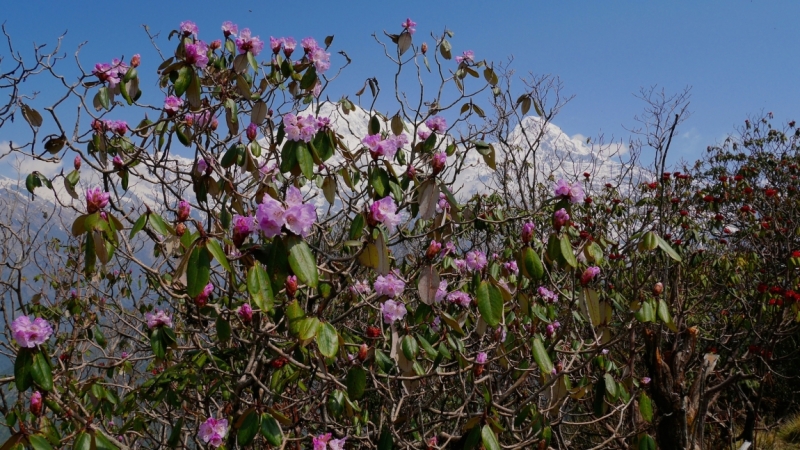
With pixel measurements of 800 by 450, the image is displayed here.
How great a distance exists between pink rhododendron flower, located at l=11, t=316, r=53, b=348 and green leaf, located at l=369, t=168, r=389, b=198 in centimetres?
86

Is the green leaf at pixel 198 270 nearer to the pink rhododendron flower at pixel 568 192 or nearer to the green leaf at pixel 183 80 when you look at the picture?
the green leaf at pixel 183 80

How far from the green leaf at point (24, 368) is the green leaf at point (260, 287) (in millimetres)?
553

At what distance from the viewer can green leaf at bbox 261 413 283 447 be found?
1321mm

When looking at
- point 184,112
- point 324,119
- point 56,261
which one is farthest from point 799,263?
point 56,261

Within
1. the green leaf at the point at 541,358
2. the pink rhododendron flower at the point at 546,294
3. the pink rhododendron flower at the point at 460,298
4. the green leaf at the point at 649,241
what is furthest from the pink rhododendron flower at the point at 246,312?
the pink rhododendron flower at the point at 546,294

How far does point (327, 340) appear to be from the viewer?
1178mm

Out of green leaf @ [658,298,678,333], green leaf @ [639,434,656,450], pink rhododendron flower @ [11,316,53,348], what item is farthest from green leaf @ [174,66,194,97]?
green leaf @ [639,434,656,450]

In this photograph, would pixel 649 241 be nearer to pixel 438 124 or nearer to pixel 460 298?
pixel 460 298

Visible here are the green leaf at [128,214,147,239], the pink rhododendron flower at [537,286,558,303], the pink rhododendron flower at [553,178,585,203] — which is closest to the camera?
Result: the green leaf at [128,214,147,239]

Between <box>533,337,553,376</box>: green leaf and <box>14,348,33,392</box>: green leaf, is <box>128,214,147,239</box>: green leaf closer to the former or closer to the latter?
<box>14,348,33,392</box>: green leaf

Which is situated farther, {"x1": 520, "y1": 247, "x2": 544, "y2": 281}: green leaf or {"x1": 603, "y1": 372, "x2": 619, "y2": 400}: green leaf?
{"x1": 603, "y1": 372, "x2": 619, "y2": 400}: green leaf

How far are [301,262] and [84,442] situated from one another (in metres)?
0.68

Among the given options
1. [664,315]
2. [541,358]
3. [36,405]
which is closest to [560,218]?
[541,358]

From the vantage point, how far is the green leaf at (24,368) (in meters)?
1.14
